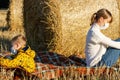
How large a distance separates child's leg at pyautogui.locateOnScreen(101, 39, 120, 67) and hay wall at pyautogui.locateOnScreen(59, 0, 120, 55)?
66.4 inches

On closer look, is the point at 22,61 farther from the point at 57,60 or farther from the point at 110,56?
the point at 110,56

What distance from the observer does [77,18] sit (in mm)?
8219

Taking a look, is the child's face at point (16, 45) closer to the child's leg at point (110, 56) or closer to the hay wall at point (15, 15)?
the child's leg at point (110, 56)

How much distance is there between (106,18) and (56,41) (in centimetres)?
187

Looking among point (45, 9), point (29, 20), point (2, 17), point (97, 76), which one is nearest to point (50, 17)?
point (45, 9)

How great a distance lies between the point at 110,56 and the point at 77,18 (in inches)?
70.5

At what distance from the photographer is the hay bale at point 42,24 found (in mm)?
8133

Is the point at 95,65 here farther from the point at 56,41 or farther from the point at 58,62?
the point at 56,41

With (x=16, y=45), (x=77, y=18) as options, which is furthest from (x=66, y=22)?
(x=16, y=45)

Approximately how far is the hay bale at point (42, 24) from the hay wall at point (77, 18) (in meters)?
0.13

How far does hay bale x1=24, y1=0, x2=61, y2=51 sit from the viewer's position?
8133 mm

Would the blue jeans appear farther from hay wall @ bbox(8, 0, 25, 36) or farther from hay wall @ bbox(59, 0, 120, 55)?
hay wall @ bbox(8, 0, 25, 36)

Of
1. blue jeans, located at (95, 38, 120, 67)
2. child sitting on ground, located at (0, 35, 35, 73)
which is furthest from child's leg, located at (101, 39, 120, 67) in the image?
child sitting on ground, located at (0, 35, 35, 73)

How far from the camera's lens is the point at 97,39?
21.4 ft
